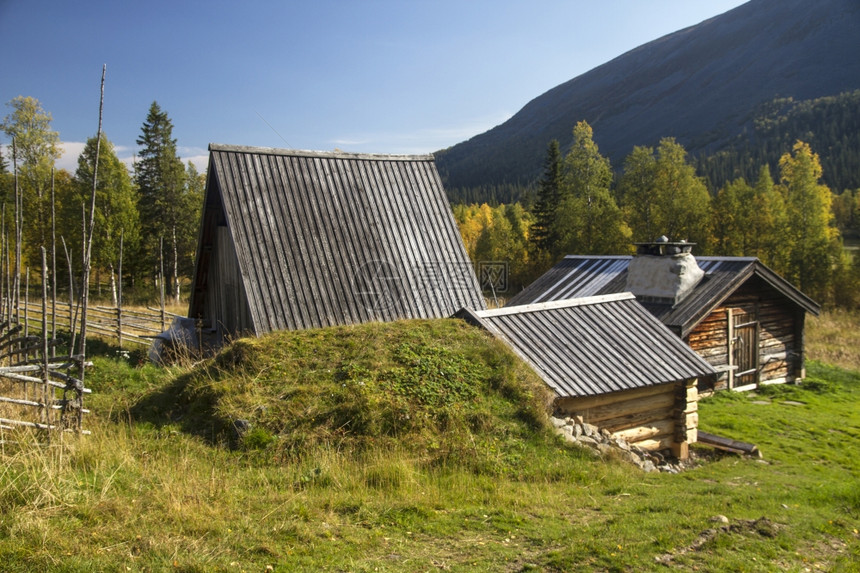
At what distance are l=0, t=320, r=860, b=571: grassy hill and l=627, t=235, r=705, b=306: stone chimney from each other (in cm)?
657

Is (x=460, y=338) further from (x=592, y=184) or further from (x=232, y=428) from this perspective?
(x=592, y=184)

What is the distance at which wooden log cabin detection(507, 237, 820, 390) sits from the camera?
17578mm

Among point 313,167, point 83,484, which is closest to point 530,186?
point 313,167

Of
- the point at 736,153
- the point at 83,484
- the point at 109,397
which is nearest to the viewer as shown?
the point at 83,484

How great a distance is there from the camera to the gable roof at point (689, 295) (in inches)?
670

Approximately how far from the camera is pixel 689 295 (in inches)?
699

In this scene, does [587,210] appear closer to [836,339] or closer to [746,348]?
[836,339]

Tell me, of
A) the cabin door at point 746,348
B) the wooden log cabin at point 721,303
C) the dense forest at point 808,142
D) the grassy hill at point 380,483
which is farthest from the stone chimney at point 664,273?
the dense forest at point 808,142

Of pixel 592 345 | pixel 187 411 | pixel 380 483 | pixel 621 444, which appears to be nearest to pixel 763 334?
pixel 592 345

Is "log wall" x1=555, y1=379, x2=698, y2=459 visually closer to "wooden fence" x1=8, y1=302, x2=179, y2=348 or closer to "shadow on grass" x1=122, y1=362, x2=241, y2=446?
"shadow on grass" x1=122, y1=362, x2=241, y2=446

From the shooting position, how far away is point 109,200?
31953mm

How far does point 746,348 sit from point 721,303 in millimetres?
2018

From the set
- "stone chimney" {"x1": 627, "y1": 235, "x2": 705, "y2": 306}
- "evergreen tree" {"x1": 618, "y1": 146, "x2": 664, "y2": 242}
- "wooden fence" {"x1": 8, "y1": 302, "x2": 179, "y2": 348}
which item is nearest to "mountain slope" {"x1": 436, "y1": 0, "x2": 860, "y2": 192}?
"evergreen tree" {"x1": 618, "y1": 146, "x2": 664, "y2": 242}

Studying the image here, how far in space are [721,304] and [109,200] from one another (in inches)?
1204
